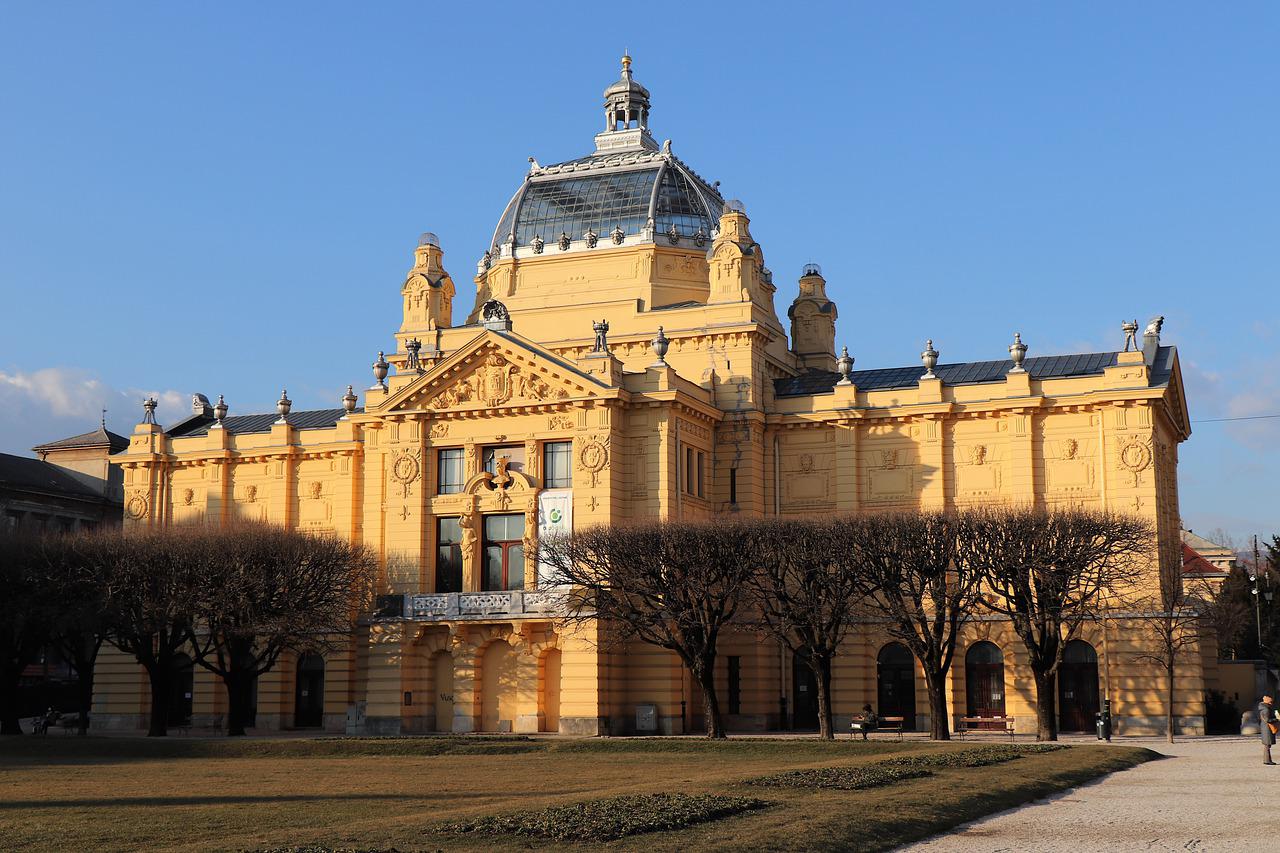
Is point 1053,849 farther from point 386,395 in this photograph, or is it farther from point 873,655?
point 386,395

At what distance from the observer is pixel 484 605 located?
6581 cm

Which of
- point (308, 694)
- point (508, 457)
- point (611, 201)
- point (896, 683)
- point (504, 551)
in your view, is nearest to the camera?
point (504, 551)

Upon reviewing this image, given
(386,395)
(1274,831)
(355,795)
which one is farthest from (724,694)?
(1274,831)

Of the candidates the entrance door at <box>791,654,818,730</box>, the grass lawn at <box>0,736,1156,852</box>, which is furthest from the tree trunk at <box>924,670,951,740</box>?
the entrance door at <box>791,654,818,730</box>

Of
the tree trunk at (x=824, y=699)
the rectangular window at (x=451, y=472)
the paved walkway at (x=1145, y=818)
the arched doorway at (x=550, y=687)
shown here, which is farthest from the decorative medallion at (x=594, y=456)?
the paved walkway at (x=1145, y=818)

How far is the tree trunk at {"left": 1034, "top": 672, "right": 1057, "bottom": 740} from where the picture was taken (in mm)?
57938

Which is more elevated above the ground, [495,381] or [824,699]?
[495,381]

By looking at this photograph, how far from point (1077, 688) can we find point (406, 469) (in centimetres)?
3033

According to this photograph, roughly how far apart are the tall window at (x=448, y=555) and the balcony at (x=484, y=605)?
124 cm

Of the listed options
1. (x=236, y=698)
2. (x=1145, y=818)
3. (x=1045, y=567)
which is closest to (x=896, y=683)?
(x=1045, y=567)

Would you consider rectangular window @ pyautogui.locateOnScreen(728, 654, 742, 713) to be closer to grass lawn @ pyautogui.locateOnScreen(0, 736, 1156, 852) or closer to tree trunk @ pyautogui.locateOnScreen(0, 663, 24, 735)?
grass lawn @ pyautogui.locateOnScreen(0, 736, 1156, 852)

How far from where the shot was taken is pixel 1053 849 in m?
24.0

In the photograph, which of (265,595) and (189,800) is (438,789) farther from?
(265,595)

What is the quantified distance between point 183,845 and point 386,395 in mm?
48152
